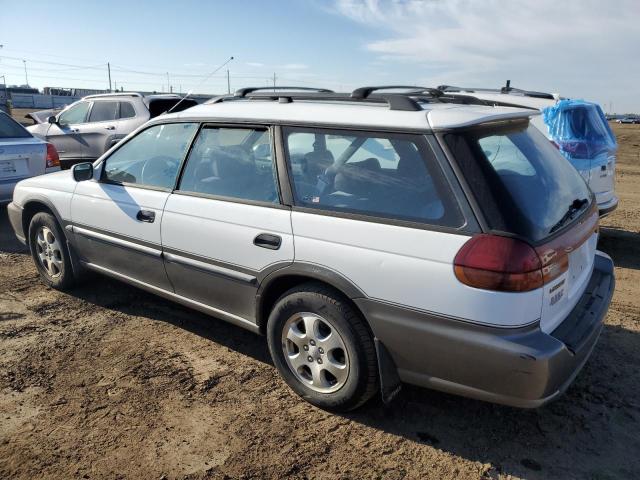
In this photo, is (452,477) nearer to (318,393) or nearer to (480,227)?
(318,393)

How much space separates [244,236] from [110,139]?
25.8ft

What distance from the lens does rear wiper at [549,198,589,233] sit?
2664 mm

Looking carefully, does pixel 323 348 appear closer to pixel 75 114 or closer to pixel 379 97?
pixel 379 97

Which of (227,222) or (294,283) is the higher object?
(227,222)

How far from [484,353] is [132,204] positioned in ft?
8.83

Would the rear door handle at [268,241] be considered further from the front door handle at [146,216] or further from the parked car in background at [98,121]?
the parked car in background at [98,121]

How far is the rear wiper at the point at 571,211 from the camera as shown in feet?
8.74

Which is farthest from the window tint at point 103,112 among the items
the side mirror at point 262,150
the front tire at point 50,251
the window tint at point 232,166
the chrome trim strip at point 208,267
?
the side mirror at point 262,150

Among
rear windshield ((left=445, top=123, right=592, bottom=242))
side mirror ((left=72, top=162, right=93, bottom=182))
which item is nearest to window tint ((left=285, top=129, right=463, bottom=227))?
rear windshield ((left=445, top=123, right=592, bottom=242))

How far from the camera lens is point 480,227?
94.0 inches

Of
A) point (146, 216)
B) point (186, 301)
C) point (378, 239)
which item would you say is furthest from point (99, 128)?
point (378, 239)

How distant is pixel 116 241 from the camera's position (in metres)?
4.03

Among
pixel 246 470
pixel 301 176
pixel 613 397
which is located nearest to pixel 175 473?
pixel 246 470

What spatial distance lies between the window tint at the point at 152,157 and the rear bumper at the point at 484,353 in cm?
187
